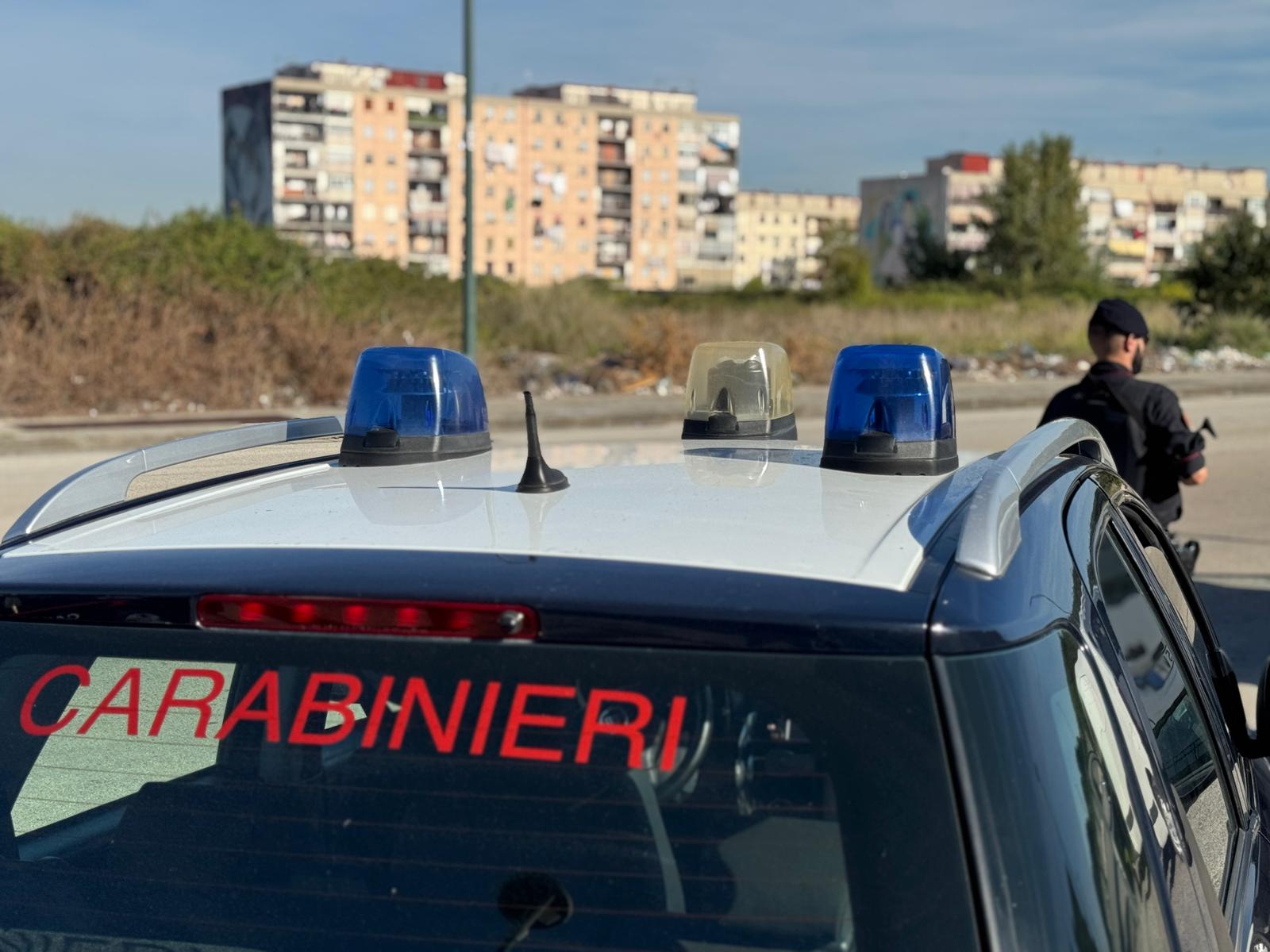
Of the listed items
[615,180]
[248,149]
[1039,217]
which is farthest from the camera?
[615,180]

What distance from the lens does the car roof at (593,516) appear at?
1.56m

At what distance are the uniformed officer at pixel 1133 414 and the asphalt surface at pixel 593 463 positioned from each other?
1236mm

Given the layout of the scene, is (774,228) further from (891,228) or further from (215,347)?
(215,347)

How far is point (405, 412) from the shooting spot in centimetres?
245

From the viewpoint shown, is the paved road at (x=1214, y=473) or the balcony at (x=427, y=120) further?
the balcony at (x=427, y=120)

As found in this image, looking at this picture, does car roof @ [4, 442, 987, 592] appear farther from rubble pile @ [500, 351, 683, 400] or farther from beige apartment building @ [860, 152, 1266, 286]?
beige apartment building @ [860, 152, 1266, 286]

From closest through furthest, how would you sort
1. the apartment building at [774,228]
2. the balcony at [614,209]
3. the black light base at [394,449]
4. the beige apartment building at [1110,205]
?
the black light base at [394,449] → the balcony at [614,209] → the beige apartment building at [1110,205] → the apartment building at [774,228]

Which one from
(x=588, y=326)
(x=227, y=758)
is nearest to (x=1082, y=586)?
(x=227, y=758)

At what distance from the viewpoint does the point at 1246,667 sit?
6840mm

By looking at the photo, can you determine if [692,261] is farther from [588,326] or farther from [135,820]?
[135,820]

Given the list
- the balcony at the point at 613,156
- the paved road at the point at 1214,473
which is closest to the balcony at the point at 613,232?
the balcony at the point at 613,156

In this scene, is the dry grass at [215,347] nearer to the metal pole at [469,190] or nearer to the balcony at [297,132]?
the metal pole at [469,190]

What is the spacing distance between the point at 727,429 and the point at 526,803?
138 cm

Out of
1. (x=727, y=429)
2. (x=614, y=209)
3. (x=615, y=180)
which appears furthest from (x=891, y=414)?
(x=615, y=180)
